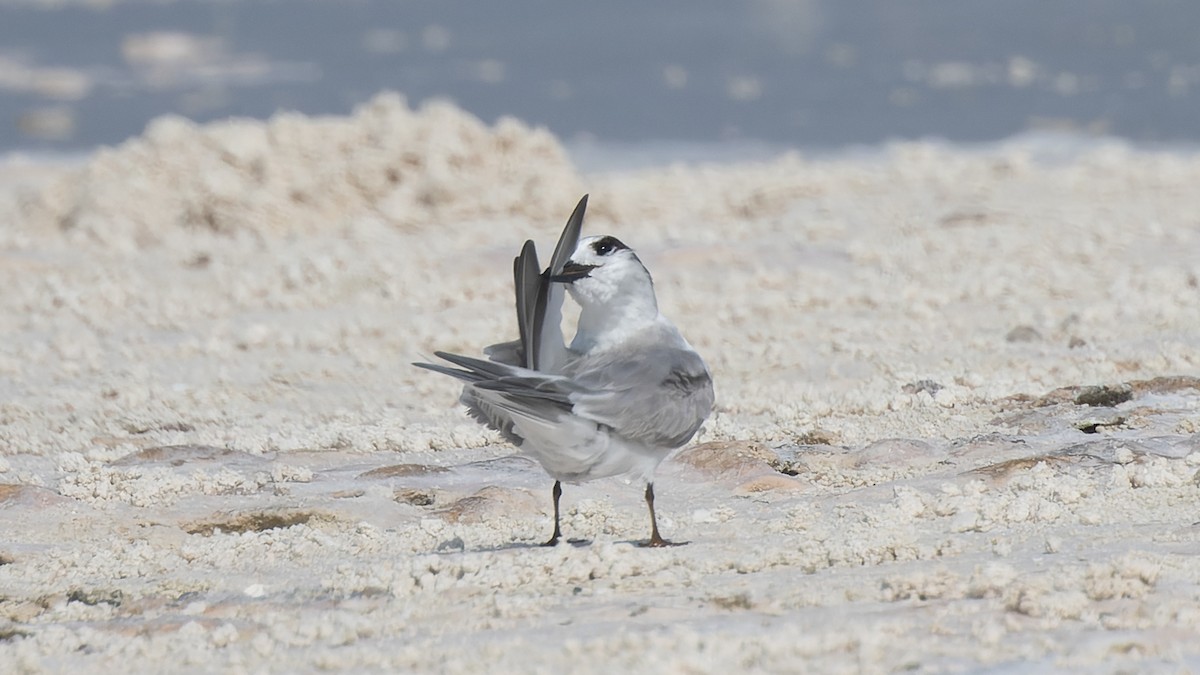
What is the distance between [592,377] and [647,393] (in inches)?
4.6

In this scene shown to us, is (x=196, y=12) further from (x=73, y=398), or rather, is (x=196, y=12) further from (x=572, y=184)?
(x=73, y=398)

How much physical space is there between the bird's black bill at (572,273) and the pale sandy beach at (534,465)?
1.92 feet

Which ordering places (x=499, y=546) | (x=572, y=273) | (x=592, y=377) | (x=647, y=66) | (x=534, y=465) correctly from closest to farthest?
(x=592, y=377), (x=572, y=273), (x=499, y=546), (x=534, y=465), (x=647, y=66)

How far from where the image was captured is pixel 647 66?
17.9 meters

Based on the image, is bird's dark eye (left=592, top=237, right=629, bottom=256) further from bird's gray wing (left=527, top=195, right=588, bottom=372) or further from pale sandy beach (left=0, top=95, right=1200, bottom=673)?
pale sandy beach (left=0, top=95, right=1200, bottom=673)

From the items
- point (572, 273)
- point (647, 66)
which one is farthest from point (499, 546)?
point (647, 66)

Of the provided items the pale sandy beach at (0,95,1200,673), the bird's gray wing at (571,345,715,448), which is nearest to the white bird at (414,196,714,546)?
the bird's gray wing at (571,345,715,448)

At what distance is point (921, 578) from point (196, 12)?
2484 centimetres

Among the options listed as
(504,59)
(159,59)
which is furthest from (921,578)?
(159,59)

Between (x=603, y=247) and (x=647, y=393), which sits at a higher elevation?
(x=603, y=247)

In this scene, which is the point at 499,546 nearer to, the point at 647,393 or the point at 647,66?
the point at 647,393

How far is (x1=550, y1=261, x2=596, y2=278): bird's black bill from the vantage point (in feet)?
10.5

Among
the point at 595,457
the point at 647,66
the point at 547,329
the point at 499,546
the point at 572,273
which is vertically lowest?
the point at 499,546

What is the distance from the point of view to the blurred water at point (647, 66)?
14.0 meters
